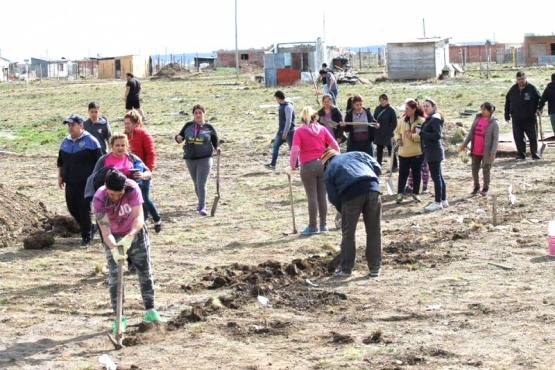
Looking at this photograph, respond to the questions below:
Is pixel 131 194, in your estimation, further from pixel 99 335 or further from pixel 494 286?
pixel 494 286

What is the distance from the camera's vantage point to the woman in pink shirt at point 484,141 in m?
16.5

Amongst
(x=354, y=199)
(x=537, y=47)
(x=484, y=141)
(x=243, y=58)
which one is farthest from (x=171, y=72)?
(x=354, y=199)

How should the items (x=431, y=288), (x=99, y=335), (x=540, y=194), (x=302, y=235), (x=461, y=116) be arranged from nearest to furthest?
(x=99, y=335), (x=431, y=288), (x=302, y=235), (x=540, y=194), (x=461, y=116)

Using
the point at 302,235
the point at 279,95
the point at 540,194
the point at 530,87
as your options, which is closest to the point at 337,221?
the point at 302,235

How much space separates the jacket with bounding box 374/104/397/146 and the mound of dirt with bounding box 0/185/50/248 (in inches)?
233

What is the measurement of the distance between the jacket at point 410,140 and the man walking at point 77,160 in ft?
16.5

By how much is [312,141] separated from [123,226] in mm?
4873

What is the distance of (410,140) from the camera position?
53.0 feet

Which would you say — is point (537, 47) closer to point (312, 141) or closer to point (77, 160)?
point (312, 141)

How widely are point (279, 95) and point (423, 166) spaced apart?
3.58m

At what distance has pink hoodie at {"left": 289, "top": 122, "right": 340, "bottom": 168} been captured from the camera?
45.3ft

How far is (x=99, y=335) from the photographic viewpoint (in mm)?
9484

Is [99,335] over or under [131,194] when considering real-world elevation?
under

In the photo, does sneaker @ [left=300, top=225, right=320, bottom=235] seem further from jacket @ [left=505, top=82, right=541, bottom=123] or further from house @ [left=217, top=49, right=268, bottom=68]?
house @ [left=217, top=49, right=268, bottom=68]
